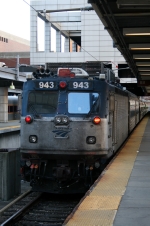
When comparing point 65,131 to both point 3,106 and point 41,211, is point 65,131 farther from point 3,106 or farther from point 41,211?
point 3,106

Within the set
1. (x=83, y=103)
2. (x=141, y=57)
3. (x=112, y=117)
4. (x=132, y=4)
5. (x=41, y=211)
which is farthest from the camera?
(x=141, y=57)

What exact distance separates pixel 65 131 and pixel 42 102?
1042 mm

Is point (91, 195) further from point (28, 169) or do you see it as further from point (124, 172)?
point (28, 169)

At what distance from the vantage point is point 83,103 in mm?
10125

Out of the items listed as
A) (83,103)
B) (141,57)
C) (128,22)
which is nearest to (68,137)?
(83,103)

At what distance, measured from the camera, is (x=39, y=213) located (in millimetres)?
9602

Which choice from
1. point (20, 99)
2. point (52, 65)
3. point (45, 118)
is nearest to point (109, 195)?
point (45, 118)

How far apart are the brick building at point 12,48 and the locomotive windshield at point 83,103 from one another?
272ft

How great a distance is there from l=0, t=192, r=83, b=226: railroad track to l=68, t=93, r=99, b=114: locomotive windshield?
243 cm

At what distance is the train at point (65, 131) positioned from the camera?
9.91 m

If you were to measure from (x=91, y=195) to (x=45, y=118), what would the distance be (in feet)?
10.2

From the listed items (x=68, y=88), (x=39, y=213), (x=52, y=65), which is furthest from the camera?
(x=52, y=65)

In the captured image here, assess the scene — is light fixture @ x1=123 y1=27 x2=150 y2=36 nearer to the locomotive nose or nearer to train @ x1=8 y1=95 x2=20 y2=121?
the locomotive nose

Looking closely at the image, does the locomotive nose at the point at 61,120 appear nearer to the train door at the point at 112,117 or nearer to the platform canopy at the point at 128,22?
the train door at the point at 112,117
